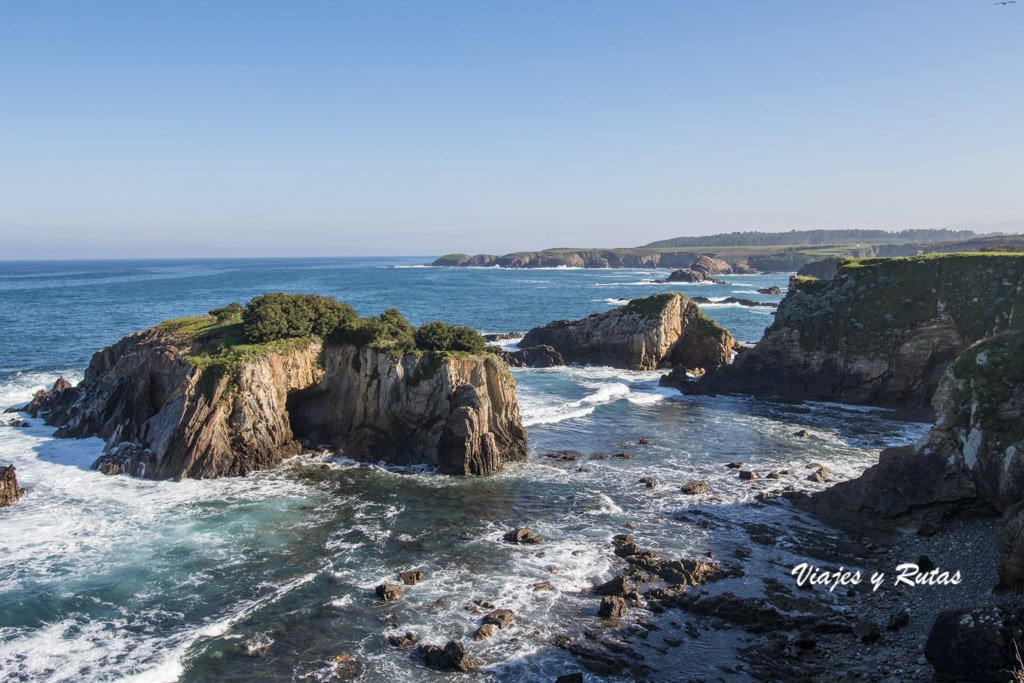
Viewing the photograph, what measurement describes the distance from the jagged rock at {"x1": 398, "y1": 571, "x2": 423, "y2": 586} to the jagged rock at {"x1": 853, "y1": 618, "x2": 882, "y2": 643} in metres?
12.5

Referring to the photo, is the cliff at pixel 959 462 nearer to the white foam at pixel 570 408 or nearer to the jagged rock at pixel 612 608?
the jagged rock at pixel 612 608

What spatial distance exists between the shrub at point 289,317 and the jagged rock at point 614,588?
2178 centimetres

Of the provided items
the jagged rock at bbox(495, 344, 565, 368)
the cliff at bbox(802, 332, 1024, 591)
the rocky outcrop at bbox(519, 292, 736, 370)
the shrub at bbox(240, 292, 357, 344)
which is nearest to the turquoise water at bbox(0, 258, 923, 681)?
the cliff at bbox(802, 332, 1024, 591)

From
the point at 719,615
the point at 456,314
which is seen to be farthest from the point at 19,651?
the point at 456,314

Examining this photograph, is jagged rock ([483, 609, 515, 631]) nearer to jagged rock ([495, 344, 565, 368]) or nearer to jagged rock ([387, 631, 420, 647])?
jagged rock ([387, 631, 420, 647])

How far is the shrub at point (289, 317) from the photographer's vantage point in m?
33.5

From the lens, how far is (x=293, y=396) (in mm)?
34375

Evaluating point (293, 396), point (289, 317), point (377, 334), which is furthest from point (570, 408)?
point (289, 317)

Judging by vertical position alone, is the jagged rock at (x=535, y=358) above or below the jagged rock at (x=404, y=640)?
above

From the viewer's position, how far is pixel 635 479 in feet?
97.3

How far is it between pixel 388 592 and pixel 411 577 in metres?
1.20

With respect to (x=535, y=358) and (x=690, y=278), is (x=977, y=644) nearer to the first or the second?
(x=535, y=358)

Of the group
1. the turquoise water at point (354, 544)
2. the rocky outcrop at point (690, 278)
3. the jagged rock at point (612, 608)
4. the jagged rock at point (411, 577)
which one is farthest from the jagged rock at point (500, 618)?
the rocky outcrop at point (690, 278)

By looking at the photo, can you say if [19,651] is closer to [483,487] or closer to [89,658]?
[89,658]
